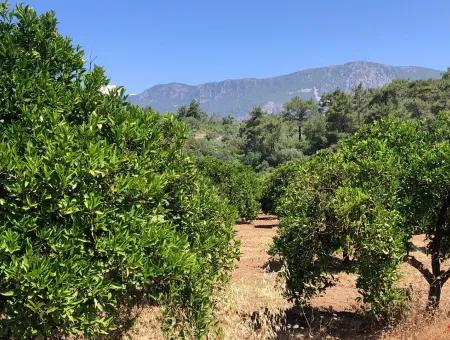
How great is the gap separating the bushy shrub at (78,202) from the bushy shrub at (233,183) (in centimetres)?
2883

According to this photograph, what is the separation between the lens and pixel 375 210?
8.81 metres

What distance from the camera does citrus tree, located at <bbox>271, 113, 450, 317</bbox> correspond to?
8891 mm

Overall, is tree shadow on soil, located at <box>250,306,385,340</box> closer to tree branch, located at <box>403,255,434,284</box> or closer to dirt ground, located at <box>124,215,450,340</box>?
dirt ground, located at <box>124,215,450,340</box>

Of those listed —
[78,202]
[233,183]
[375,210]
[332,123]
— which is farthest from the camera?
[332,123]

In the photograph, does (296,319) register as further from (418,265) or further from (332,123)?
(332,123)

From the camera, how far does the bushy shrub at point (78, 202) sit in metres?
4.91

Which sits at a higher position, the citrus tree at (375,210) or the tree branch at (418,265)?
the citrus tree at (375,210)

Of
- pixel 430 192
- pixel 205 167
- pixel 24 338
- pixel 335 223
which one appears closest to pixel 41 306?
pixel 24 338

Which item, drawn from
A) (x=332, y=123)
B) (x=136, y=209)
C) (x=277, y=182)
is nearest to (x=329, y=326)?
(x=136, y=209)

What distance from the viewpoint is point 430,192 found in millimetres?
9430

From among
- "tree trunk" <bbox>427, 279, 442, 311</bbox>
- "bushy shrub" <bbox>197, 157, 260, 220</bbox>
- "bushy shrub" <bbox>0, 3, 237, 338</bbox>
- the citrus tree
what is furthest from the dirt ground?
"bushy shrub" <bbox>197, 157, 260, 220</bbox>

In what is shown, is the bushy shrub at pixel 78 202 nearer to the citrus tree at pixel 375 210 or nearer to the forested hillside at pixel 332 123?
the citrus tree at pixel 375 210

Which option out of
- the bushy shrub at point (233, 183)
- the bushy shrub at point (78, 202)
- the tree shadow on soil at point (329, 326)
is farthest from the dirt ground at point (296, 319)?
the bushy shrub at point (233, 183)

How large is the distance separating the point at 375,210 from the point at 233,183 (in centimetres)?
2900
